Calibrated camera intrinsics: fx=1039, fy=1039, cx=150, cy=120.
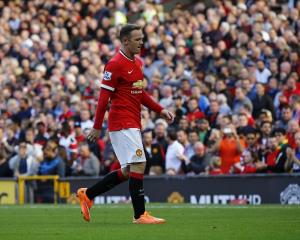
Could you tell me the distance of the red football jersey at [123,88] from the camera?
42.1ft

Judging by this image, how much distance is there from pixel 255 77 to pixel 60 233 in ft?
41.4

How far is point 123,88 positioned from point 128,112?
307mm

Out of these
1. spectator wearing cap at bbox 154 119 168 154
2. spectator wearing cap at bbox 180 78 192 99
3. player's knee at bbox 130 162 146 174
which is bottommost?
player's knee at bbox 130 162 146 174

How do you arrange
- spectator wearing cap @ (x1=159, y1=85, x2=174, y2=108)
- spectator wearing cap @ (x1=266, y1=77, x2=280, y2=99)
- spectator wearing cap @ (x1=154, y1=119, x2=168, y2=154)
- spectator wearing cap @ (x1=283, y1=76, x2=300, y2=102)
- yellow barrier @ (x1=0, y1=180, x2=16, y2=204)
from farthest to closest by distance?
1. spectator wearing cap @ (x1=159, y1=85, x2=174, y2=108)
2. yellow barrier @ (x1=0, y1=180, x2=16, y2=204)
3. spectator wearing cap @ (x1=266, y1=77, x2=280, y2=99)
4. spectator wearing cap @ (x1=154, y1=119, x2=168, y2=154)
5. spectator wearing cap @ (x1=283, y1=76, x2=300, y2=102)

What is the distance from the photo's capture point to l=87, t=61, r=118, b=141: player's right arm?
12742mm

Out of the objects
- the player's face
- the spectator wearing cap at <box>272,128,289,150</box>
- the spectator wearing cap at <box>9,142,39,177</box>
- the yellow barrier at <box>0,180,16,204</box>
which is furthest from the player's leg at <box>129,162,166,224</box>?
the spectator wearing cap at <box>9,142,39,177</box>

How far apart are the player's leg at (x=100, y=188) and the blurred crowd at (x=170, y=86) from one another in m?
6.81

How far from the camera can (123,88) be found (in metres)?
12.9

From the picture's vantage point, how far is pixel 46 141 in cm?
2516

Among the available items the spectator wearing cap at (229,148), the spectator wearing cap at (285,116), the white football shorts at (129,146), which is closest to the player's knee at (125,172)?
the white football shorts at (129,146)

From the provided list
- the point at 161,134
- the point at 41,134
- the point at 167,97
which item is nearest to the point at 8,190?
the point at 41,134

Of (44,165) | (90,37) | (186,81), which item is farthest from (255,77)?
(90,37)

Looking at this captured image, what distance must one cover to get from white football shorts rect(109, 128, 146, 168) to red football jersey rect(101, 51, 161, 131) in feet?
0.24

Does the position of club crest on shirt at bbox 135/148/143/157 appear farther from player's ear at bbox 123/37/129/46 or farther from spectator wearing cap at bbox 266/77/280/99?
spectator wearing cap at bbox 266/77/280/99
